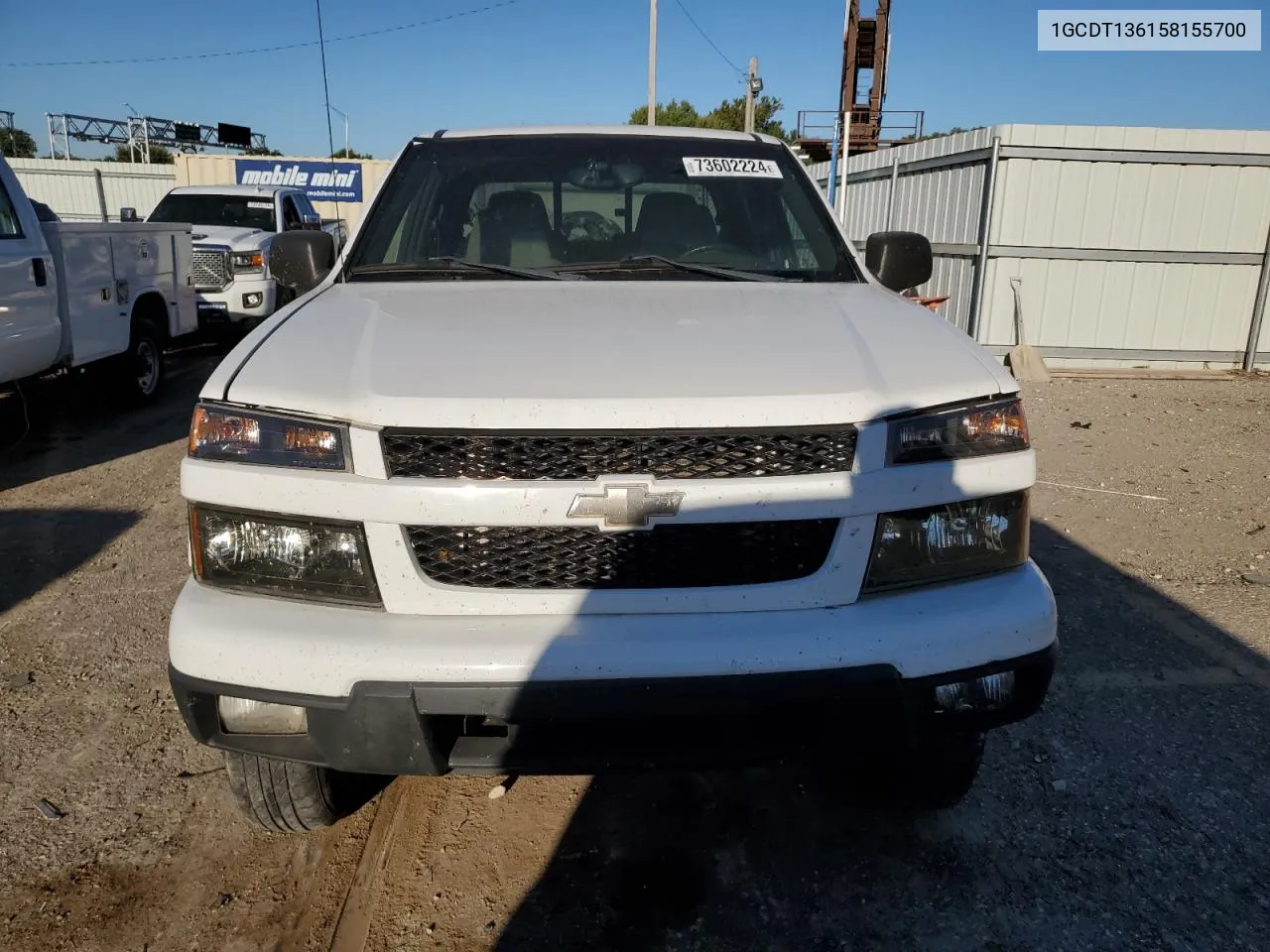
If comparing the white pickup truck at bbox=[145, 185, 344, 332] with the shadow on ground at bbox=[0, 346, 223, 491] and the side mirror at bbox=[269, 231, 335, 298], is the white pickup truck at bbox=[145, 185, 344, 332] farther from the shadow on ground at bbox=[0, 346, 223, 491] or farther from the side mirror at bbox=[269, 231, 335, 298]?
the side mirror at bbox=[269, 231, 335, 298]

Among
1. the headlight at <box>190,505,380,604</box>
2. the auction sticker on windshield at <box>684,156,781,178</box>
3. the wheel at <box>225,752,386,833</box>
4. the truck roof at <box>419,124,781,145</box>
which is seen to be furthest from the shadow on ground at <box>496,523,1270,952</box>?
the truck roof at <box>419,124,781,145</box>

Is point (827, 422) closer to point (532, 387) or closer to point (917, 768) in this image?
point (532, 387)

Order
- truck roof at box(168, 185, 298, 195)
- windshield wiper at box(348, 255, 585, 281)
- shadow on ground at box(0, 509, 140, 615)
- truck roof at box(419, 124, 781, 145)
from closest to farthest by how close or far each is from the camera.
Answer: windshield wiper at box(348, 255, 585, 281) → truck roof at box(419, 124, 781, 145) → shadow on ground at box(0, 509, 140, 615) → truck roof at box(168, 185, 298, 195)

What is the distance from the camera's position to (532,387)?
1989mm

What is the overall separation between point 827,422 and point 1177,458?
6.14 meters

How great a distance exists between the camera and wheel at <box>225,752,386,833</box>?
2.38m

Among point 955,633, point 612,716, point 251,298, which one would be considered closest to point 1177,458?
point 955,633

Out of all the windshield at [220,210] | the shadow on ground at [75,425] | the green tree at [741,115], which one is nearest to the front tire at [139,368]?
the shadow on ground at [75,425]

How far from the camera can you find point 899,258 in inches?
132

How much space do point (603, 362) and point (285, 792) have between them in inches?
53.8

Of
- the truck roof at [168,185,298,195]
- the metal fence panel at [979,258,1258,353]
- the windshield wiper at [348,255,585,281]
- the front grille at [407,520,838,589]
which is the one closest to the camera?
the front grille at [407,520,838,589]

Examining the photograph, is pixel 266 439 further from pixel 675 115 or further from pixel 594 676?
pixel 675 115

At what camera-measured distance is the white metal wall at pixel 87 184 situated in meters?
25.8

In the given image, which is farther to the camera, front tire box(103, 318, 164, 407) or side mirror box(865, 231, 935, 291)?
front tire box(103, 318, 164, 407)
